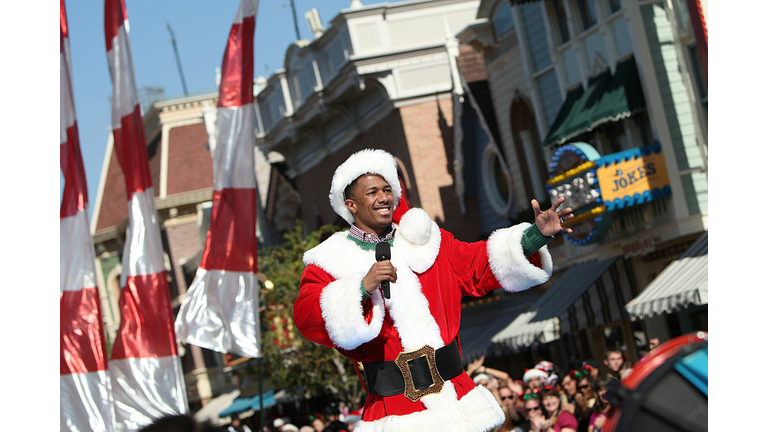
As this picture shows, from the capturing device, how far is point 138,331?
6.97 metres

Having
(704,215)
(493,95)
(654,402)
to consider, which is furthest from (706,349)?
(493,95)

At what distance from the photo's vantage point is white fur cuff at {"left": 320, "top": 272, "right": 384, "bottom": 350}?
3816mm

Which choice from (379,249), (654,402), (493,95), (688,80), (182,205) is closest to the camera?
(654,402)

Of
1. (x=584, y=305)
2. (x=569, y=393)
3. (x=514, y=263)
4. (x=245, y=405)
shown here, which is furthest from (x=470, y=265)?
(x=245, y=405)

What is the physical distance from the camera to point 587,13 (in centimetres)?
1512

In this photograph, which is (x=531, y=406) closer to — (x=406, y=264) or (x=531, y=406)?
(x=531, y=406)

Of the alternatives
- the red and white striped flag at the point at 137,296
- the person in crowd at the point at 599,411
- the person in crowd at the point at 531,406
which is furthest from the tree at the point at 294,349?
the person in crowd at the point at 599,411

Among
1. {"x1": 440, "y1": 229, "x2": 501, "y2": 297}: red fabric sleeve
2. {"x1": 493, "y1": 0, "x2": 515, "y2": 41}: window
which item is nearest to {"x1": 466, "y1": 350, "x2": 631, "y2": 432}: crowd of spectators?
{"x1": 440, "y1": 229, "x2": 501, "y2": 297}: red fabric sleeve

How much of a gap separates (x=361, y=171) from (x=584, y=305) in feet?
35.1

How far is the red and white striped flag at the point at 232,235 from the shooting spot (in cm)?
720

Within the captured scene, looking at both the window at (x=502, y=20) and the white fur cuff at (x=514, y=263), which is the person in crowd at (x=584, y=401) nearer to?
the white fur cuff at (x=514, y=263)

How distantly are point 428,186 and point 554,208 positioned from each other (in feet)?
52.6

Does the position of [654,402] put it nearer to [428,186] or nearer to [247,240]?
[247,240]

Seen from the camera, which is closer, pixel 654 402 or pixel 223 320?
pixel 654 402
